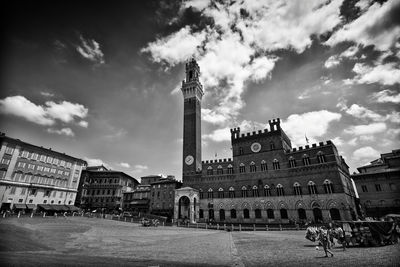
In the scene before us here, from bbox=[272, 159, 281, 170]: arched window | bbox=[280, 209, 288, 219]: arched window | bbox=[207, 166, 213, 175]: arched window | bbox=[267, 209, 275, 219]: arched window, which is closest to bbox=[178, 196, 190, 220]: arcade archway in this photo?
bbox=[207, 166, 213, 175]: arched window

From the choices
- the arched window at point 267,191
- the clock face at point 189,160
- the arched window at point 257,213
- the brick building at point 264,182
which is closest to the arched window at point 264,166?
the brick building at point 264,182

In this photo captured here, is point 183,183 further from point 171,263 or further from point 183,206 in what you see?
point 171,263

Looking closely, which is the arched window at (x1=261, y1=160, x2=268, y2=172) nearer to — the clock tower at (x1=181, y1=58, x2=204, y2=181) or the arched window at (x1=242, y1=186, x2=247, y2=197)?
the arched window at (x1=242, y1=186, x2=247, y2=197)

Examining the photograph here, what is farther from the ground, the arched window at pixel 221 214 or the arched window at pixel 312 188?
the arched window at pixel 312 188

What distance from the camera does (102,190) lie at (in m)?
57.8

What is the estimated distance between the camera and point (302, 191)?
36469 mm

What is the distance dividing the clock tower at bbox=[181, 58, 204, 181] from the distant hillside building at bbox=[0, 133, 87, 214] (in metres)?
28.7

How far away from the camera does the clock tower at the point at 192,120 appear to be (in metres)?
50.0

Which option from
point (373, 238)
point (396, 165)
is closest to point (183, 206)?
point (373, 238)

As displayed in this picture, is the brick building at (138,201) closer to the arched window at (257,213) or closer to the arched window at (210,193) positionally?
the arched window at (210,193)

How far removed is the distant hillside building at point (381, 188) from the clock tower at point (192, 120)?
36.2 meters

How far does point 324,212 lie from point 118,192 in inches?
2008

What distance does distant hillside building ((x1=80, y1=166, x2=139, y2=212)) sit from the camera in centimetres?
5616

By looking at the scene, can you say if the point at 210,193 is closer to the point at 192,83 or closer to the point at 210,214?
the point at 210,214
